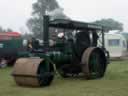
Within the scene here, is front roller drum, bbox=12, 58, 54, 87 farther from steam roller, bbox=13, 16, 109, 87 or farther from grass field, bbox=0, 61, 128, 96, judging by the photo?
grass field, bbox=0, 61, 128, 96

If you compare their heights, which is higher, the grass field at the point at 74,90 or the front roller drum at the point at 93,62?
the front roller drum at the point at 93,62

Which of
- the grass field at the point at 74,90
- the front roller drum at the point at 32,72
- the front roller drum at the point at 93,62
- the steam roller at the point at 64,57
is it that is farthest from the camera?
the front roller drum at the point at 93,62

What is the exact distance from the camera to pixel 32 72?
994 cm

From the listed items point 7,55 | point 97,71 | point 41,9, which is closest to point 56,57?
point 97,71

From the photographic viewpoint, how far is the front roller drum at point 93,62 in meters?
11.9

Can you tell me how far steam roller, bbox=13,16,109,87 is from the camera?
1018 cm

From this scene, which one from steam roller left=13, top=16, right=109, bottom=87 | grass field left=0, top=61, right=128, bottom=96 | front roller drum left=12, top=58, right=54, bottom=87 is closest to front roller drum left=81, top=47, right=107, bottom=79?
steam roller left=13, top=16, right=109, bottom=87

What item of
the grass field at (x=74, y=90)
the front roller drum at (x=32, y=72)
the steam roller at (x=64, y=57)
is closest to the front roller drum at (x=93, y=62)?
the steam roller at (x=64, y=57)

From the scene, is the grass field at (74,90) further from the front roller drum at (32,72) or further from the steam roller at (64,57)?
the steam roller at (64,57)

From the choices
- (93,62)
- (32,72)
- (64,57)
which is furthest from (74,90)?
(93,62)

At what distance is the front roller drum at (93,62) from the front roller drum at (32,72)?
5.53 feet

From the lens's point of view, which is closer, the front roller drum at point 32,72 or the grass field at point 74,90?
the grass field at point 74,90

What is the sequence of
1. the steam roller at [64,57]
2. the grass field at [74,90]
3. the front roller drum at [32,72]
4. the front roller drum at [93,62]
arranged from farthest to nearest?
1. the front roller drum at [93,62]
2. the steam roller at [64,57]
3. the front roller drum at [32,72]
4. the grass field at [74,90]

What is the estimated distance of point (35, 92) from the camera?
9.15 m
